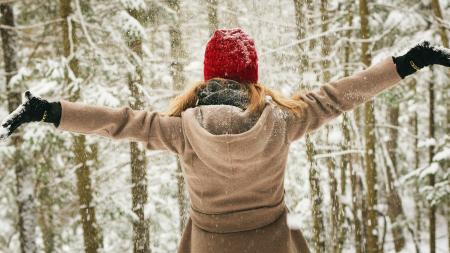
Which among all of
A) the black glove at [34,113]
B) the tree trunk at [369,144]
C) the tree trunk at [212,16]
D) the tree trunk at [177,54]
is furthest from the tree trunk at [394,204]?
the black glove at [34,113]

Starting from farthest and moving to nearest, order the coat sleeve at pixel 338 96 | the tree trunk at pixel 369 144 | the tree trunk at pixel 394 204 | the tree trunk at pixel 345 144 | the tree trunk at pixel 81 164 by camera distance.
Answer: the tree trunk at pixel 394 204
the tree trunk at pixel 345 144
the tree trunk at pixel 369 144
the tree trunk at pixel 81 164
the coat sleeve at pixel 338 96

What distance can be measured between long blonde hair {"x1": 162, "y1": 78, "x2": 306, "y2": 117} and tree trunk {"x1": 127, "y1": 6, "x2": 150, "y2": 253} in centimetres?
688

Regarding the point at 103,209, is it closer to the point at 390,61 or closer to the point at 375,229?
the point at 375,229

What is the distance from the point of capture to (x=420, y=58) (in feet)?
7.06

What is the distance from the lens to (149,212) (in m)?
10.4

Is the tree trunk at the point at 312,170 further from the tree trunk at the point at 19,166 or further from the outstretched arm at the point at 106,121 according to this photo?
the outstretched arm at the point at 106,121

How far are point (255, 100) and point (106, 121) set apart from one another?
27.0 inches

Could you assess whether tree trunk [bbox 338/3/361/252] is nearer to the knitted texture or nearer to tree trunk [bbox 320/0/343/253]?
tree trunk [bbox 320/0/343/253]

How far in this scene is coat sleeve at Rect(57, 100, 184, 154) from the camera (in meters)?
1.91

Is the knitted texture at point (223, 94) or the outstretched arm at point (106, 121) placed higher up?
the knitted texture at point (223, 94)

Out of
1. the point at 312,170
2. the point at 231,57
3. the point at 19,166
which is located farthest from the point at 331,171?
the point at 231,57

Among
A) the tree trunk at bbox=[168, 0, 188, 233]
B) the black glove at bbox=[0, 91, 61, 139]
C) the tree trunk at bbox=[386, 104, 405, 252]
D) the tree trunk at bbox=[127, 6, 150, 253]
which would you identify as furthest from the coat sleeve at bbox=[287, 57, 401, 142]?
the tree trunk at bbox=[386, 104, 405, 252]

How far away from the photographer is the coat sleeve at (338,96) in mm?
2127

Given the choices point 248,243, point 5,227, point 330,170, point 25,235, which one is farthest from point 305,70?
point 5,227
